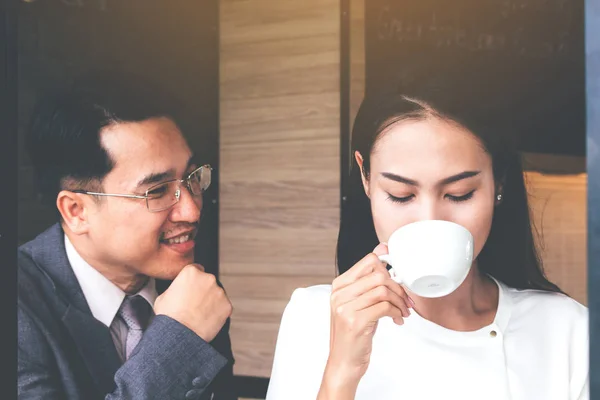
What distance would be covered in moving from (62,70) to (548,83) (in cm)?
177

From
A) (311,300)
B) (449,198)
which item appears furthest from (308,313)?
(449,198)

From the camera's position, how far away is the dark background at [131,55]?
1.99 m

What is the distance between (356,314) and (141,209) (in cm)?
67

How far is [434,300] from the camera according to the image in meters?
1.78

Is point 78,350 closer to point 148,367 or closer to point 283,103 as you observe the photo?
point 148,367

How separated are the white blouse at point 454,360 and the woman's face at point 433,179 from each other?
0.20m

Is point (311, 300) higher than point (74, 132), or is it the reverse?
point (74, 132)

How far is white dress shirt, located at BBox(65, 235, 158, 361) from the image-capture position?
6.48 ft

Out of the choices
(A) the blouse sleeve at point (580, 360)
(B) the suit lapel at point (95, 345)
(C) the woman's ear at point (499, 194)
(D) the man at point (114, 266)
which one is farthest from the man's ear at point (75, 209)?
(A) the blouse sleeve at point (580, 360)

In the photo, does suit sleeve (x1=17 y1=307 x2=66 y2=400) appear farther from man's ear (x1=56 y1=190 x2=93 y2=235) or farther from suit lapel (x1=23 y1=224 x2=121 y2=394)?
man's ear (x1=56 y1=190 x2=93 y2=235)

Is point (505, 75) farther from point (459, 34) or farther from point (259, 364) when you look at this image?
point (259, 364)

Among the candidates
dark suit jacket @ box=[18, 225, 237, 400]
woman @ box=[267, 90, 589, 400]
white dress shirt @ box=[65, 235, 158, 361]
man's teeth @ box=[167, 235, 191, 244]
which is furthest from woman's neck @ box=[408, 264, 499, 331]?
white dress shirt @ box=[65, 235, 158, 361]

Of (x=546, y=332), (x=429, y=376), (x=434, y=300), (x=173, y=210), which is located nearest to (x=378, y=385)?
(x=429, y=376)

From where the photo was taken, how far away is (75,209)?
1.97m
